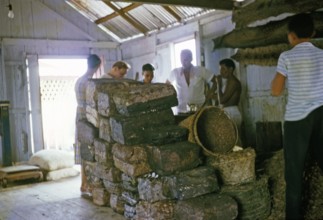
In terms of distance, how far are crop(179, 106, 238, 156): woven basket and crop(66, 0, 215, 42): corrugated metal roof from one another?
3.56 metres

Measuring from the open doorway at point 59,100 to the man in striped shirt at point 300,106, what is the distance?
764 cm

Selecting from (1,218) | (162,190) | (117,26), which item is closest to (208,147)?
(162,190)

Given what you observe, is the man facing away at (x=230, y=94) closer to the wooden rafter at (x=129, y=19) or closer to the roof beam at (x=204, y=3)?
the roof beam at (x=204, y=3)

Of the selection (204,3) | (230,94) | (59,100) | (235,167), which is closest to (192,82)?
(230,94)

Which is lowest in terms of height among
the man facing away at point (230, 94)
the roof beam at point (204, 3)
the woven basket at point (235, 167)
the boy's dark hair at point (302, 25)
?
the woven basket at point (235, 167)

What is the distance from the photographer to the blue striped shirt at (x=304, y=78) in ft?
9.74

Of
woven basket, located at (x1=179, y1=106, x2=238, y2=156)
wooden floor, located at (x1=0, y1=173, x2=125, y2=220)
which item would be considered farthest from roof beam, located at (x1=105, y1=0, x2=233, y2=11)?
wooden floor, located at (x1=0, y1=173, x2=125, y2=220)

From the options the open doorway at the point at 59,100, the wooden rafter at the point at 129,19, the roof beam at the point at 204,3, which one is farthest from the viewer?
the open doorway at the point at 59,100

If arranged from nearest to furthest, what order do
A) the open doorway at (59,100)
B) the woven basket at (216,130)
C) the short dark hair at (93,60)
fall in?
the woven basket at (216,130) → the short dark hair at (93,60) → the open doorway at (59,100)

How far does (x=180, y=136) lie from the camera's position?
153 inches

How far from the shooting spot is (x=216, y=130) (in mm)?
4363

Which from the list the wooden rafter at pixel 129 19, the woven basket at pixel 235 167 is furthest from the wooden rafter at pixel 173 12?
the woven basket at pixel 235 167

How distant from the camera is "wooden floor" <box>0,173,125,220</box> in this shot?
431cm

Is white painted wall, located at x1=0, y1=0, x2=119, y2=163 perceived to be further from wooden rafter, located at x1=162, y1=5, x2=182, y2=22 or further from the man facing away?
the man facing away
